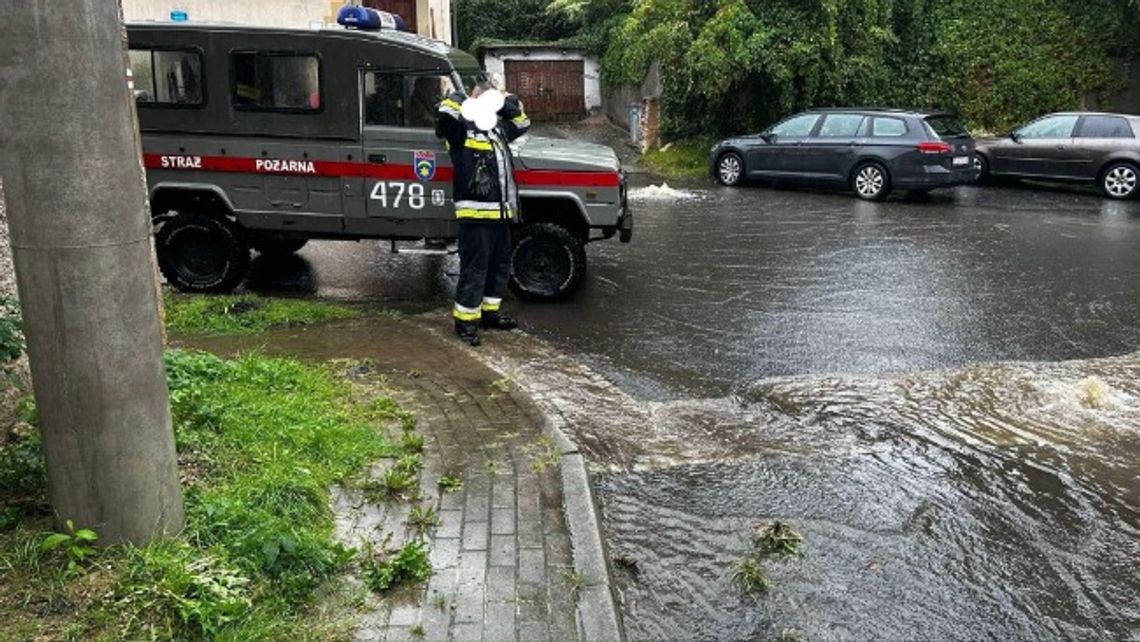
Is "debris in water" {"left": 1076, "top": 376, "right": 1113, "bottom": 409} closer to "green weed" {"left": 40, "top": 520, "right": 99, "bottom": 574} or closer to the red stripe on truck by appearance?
the red stripe on truck

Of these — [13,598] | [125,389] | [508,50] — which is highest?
[508,50]

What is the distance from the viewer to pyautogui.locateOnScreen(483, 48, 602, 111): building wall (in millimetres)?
32000

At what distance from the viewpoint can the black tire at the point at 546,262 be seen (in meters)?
9.38

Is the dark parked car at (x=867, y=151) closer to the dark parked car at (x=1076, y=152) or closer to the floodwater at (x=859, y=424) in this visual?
the dark parked car at (x=1076, y=152)

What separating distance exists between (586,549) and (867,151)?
44.7 ft

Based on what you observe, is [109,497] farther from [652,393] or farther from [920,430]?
[920,430]

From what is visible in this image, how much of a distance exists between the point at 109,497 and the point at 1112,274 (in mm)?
10434

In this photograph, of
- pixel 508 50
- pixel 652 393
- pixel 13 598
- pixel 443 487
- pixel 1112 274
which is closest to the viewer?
pixel 13 598

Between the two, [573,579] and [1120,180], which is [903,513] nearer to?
[573,579]

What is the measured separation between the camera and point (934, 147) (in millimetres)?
16141

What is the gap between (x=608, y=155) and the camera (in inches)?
383

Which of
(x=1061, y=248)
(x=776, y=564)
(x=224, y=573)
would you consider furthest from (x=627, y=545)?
(x=1061, y=248)

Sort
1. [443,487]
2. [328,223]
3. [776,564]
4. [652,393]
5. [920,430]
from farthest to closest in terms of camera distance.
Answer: [328,223], [652,393], [920,430], [443,487], [776,564]

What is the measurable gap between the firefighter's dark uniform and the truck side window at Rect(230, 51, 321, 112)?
1708mm
